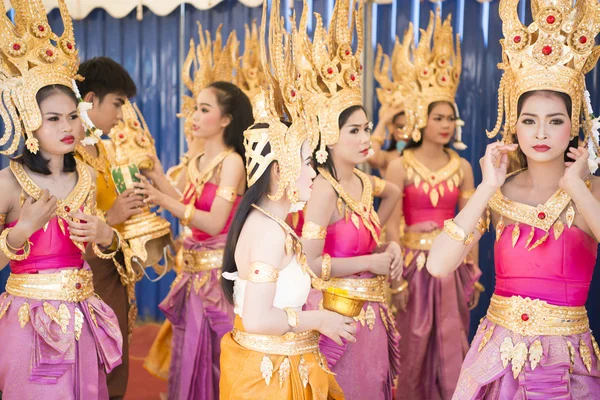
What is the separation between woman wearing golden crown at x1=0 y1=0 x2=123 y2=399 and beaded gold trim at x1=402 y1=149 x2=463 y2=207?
202 cm

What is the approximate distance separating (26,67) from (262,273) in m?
1.25

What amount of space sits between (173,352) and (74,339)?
1310 millimetres

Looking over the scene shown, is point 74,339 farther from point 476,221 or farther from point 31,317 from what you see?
point 476,221

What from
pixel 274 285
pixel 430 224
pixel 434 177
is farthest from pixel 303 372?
pixel 434 177

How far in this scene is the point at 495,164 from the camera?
96.6 inches

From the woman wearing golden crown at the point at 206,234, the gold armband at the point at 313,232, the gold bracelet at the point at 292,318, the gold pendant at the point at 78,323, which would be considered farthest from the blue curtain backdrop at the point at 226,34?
the gold pendant at the point at 78,323

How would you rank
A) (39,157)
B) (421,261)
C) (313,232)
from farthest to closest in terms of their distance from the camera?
(421,261), (313,232), (39,157)

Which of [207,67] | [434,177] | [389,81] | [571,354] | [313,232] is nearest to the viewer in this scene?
[571,354]

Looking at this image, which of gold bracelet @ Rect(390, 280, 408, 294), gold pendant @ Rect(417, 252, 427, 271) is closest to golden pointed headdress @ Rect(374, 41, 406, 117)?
gold pendant @ Rect(417, 252, 427, 271)

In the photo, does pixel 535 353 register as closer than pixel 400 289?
Yes

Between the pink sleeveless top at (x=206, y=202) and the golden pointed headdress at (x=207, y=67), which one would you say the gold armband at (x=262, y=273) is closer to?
the pink sleeveless top at (x=206, y=202)

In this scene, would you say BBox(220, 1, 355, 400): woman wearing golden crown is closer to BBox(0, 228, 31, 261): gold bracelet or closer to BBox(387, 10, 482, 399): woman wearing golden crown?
BBox(0, 228, 31, 261): gold bracelet

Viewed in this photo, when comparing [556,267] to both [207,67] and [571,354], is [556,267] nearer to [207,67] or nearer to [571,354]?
[571,354]

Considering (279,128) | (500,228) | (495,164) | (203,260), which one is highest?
(279,128)
